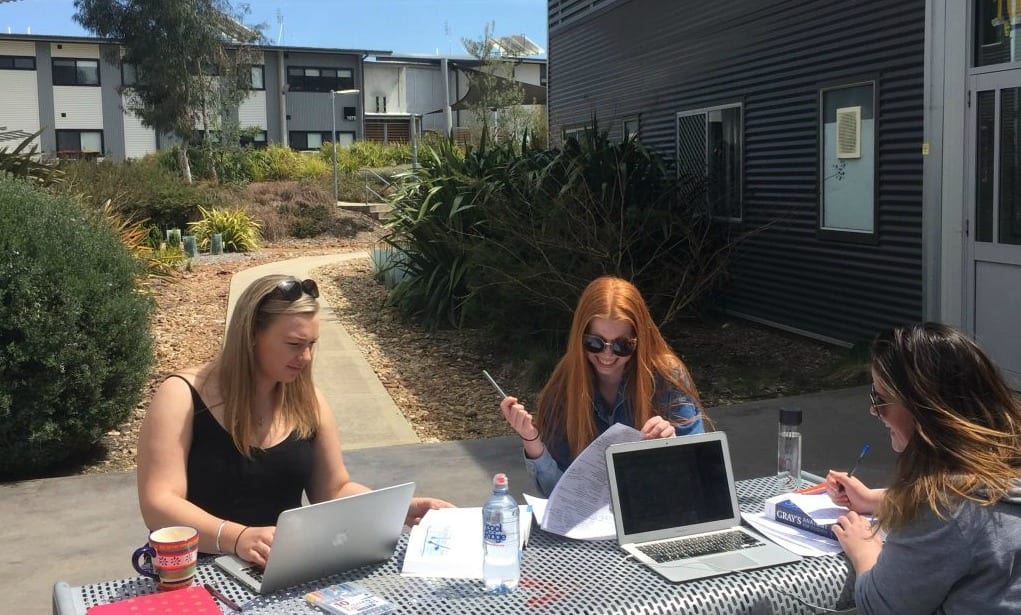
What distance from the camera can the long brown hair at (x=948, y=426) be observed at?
6.79 ft

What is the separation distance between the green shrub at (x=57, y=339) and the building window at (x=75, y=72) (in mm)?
41699

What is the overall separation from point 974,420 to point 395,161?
35723 mm

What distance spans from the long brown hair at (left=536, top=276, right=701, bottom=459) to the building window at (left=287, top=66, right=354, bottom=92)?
4673 cm

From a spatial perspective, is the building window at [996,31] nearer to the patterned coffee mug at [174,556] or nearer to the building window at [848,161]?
the building window at [848,161]

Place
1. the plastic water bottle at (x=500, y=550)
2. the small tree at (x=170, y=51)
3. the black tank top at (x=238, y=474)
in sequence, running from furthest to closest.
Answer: the small tree at (x=170, y=51) → the black tank top at (x=238, y=474) → the plastic water bottle at (x=500, y=550)

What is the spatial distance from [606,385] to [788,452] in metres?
0.65

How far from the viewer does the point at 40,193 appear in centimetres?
659

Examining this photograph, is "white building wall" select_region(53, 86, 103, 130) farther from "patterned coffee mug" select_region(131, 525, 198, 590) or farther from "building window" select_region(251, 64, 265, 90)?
"patterned coffee mug" select_region(131, 525, 198, 590)

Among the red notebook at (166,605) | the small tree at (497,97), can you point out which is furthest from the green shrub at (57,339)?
the small tree at (497,97)

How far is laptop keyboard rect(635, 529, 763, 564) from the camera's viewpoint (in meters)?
2.51

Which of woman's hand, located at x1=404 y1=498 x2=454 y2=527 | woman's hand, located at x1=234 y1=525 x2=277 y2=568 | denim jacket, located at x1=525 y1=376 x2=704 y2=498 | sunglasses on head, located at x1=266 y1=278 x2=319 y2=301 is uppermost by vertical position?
sunglasses on head, located at x1=266 y1=278 x2=319 y2=301

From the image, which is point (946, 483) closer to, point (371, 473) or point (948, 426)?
point (948, 426)

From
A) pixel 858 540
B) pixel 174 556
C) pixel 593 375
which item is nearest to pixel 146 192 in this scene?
pixel 593 375

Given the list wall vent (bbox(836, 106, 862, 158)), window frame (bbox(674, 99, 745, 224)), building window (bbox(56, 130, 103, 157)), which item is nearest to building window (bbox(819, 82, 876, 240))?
wall vent (bbox(836, 106, 862, 158))
